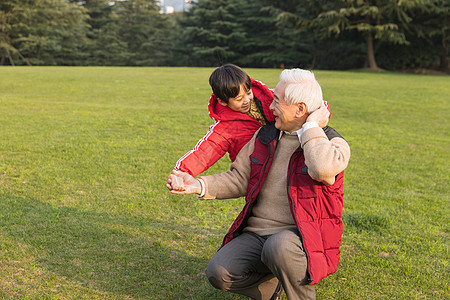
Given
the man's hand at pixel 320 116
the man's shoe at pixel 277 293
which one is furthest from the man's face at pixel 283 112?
the man's shoe at pixel 277 293

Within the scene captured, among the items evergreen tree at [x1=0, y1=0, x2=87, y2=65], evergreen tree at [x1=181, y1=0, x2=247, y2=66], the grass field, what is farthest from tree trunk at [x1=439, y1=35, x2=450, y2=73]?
evergreen tree at [x1=0, y1=0, x2=87, y2=65]

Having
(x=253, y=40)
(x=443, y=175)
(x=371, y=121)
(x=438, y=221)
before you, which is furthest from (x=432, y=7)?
(x=438, y=221)

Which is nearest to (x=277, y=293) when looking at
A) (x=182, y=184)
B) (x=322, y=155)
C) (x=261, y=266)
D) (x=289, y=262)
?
(x=261, y=266)

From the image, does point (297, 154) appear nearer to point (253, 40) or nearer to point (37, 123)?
point (37, 123)

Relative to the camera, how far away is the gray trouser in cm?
261

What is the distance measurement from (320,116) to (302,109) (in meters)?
0.12

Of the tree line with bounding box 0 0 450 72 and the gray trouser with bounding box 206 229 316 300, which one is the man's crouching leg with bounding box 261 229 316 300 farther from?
the tree line with bounding box 0 0 450 72

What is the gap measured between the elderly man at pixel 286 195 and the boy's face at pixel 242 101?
7.8 inches

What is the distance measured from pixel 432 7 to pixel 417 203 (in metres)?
31.1

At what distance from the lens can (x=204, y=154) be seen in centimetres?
306

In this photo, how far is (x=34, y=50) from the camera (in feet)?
146

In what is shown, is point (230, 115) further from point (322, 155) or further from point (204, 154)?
point (322, 155)

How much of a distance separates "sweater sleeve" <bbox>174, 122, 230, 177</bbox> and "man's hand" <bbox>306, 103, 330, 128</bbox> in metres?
0.68

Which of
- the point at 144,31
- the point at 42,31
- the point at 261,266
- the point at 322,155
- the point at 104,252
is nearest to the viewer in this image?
the point at 322,155
